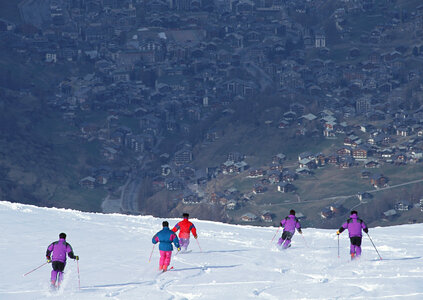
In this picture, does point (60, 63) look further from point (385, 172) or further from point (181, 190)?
point (385, 172)

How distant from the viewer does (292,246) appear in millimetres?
25141

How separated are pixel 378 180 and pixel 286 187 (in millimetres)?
9014

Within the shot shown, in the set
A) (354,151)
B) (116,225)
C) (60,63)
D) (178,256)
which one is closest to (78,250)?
(178,256)

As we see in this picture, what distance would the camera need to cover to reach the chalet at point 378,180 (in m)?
98.1

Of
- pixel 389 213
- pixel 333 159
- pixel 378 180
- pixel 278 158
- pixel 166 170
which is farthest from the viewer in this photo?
pixel 166 170

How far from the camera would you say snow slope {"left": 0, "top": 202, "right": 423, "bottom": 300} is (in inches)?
774

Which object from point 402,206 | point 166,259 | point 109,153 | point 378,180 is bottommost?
point 166,259

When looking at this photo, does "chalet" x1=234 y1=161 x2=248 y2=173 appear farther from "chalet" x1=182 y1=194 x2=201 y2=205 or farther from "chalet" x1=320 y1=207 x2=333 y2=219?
"chalet" x1=320 y1=207 x2=333 y2=219

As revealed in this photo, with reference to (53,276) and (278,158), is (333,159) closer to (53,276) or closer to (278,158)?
(278,158)

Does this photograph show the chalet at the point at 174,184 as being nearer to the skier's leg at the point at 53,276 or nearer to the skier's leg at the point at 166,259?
the skier's leg at the point at 166,259

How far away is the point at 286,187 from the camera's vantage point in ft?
326

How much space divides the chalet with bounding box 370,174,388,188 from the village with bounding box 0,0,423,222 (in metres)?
0.17

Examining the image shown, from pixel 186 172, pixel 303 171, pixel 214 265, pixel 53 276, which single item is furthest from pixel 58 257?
pixel 186 172

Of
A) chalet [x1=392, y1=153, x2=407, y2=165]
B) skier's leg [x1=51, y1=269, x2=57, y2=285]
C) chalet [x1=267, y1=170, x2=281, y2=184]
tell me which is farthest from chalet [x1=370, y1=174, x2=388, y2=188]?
skier's leg [x1=51, y1=269, x2=57, y2=285]
